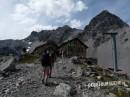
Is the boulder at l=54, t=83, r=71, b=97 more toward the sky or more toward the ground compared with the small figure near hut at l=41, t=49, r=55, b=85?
more toward the ground

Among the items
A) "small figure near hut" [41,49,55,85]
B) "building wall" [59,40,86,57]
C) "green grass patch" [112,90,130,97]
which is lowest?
"green grass patch" [112,90,130,97]

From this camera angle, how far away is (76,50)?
103312mm

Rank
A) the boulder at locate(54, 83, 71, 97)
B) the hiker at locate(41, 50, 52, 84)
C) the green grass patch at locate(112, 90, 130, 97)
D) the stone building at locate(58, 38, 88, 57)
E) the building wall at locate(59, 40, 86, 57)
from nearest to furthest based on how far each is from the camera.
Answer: the boulder at locate(54, 83, 71, 97)
the green grass patch at locate(112, 90, 130, 97)
the hiker at locate(41, 50, 52, 84)
the building wall at locate(59, 40, 86, 57)
the stone building at locate(58, 38, 88, 57)

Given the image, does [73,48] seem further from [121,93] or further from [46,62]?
[121,93]

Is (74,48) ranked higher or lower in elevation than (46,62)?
higher

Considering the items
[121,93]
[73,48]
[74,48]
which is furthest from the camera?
[74,48]

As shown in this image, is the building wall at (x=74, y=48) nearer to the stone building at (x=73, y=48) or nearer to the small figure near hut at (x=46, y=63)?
the stone building at (x=73, y=48)

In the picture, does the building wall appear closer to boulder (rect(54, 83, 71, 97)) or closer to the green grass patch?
the green grass patch

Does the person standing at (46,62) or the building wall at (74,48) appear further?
the building wall at (74,48)

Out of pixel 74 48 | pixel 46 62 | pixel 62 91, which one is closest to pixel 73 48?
pixel 74 48

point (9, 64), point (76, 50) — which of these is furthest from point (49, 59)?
point (76, 50)

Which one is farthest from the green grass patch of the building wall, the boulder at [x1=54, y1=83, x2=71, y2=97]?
the building wall

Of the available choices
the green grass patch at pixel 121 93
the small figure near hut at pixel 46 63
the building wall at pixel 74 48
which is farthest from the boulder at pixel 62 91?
the building wall at pixel 74 48

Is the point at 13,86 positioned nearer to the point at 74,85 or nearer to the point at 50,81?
the point at 50,81
